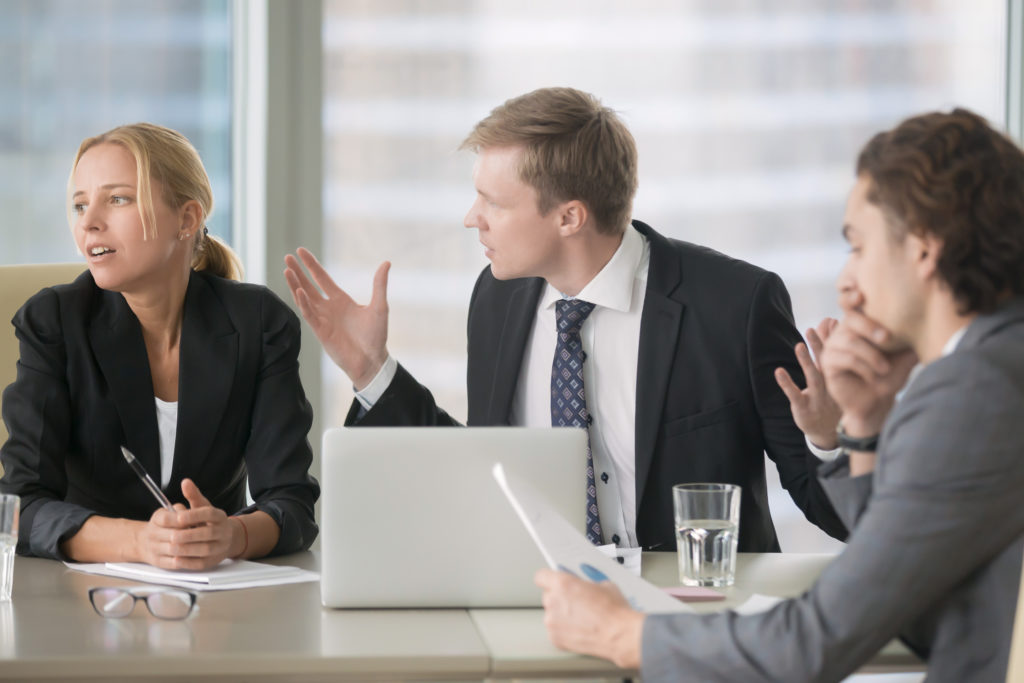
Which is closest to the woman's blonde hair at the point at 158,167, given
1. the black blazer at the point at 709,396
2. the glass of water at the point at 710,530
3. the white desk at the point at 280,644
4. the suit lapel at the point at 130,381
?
the suit lapel at the point at 130,381

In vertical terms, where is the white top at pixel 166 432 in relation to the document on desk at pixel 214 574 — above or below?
above

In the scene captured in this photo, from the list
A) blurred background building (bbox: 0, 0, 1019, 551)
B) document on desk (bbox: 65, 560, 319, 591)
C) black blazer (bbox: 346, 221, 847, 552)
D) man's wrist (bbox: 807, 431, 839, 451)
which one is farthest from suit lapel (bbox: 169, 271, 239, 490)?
blurred background building (bbox: 0, 0, 1019, 551)

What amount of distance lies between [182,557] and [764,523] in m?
1.06

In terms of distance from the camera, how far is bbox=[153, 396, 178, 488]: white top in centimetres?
200

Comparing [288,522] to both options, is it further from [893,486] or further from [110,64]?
[110,64]

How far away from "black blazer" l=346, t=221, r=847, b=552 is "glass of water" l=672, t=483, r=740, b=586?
1.54ft

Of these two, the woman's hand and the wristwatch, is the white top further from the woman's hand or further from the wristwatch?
the wristwatch

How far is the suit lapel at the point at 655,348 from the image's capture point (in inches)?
78.5

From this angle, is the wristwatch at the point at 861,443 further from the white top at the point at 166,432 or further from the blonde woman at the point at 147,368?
the white top at the point at 166,432

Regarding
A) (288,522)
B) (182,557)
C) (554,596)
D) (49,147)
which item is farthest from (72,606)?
(49,147)

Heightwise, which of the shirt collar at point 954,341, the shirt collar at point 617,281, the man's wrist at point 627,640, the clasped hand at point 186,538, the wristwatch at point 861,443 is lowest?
the clasped hand at point 186,538

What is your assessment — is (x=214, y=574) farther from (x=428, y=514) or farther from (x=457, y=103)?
(x=457, y=103)

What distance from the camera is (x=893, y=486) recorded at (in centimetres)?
112

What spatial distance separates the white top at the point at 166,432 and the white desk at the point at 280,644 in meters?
0.55
